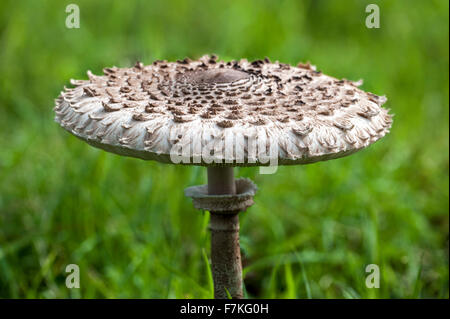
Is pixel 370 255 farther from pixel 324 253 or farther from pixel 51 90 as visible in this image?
pixel 51 90

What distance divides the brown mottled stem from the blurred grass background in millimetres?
140

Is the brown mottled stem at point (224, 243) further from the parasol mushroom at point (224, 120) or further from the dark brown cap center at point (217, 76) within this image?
the dark brown cap center at point (217, 76)

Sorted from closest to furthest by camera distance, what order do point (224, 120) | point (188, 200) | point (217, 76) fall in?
1. point (224, 120)
2. point (217, 76)
3. point (188, 200)

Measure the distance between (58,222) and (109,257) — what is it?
0.44 meters

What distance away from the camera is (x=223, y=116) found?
1.80 m

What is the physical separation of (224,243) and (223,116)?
731 millimetres

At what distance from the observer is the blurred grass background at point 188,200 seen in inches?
128

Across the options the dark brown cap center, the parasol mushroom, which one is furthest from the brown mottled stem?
the dark brown cap center

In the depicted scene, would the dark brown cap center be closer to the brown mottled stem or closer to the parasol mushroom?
the parasol mushroom

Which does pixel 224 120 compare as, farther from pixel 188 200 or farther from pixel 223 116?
pixel 188 200

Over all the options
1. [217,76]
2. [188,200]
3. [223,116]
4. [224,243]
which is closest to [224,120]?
[223,116]

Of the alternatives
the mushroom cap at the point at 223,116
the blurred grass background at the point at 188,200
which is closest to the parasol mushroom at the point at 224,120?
the mushroom cap at the point at 223,116

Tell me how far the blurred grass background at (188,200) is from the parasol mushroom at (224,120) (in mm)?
324

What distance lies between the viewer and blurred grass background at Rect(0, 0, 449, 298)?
128 inches
